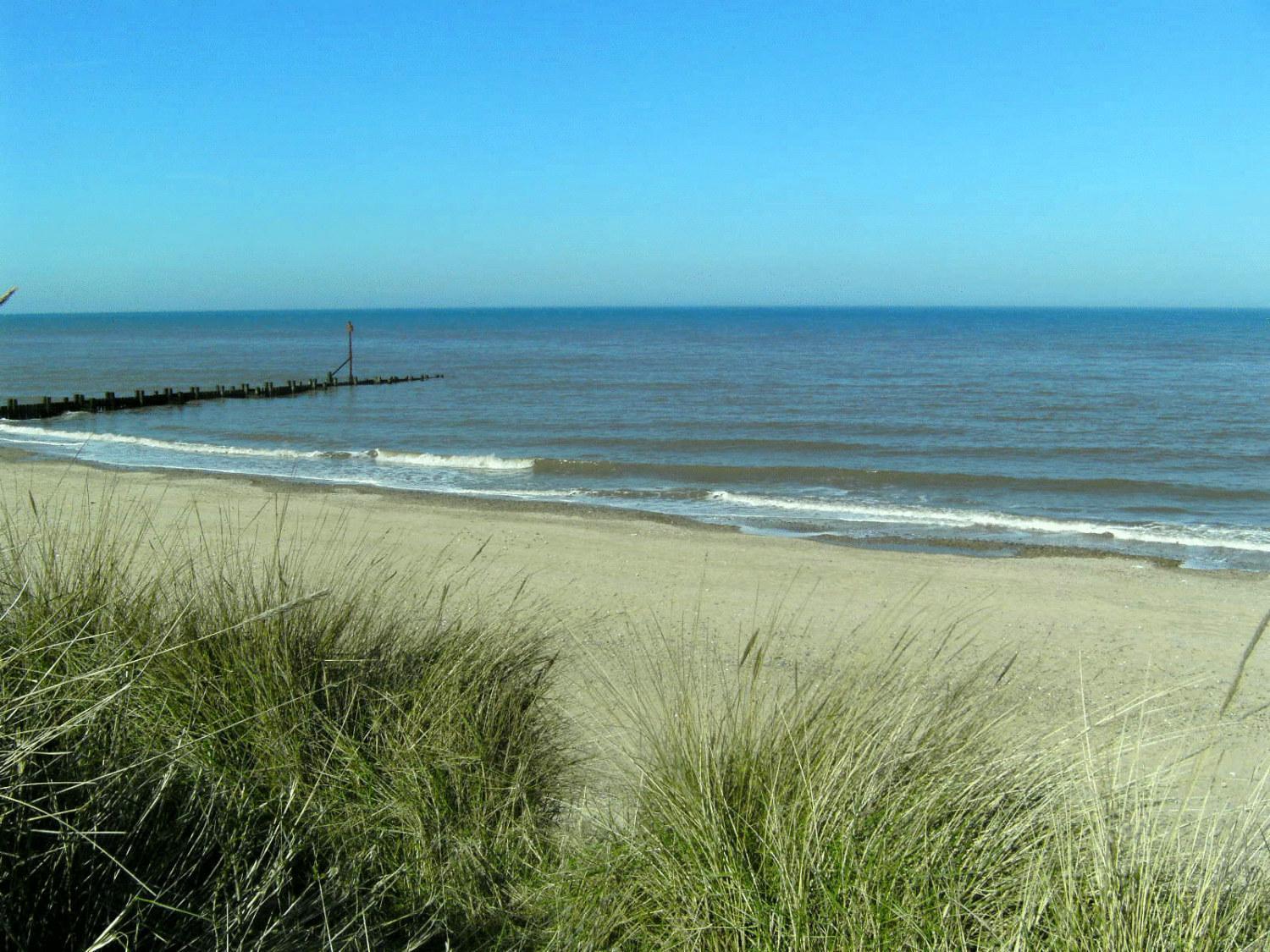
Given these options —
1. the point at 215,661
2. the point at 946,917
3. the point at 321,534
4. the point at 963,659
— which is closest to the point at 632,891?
the point at 946,917

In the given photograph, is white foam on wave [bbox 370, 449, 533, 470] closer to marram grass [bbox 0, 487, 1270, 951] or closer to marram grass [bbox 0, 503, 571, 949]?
marram grass [bbox 0, 503, 571, 949]

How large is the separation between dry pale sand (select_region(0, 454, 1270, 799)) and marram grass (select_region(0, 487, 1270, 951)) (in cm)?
80

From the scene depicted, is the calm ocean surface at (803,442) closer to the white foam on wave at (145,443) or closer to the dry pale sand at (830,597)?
the white foam on wave at (145,443)

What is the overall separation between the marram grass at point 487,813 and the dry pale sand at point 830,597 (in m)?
0.80

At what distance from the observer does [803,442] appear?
2395 cm

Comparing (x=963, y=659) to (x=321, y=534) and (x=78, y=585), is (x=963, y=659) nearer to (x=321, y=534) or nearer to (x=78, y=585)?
(x=78, y=585)

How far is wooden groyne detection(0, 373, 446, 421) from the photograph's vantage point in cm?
3045

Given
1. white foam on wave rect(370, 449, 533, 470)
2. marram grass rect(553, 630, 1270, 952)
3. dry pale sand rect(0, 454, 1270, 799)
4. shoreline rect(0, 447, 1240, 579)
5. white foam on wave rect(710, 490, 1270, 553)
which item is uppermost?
marram grass rect(553, 630, 1270, 952)

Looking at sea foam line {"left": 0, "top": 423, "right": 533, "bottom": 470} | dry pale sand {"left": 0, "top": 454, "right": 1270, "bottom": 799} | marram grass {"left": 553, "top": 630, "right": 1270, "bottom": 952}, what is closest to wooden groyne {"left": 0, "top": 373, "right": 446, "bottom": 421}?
sea foam line {"left": 0, "top": 423, "right": 533, "bottom": 470}

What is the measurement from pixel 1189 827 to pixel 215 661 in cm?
324

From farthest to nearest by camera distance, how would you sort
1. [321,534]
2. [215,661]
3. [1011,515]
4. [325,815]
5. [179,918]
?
[1011,515] < [321,534] < [215,661] < [325,815] < [179,918]

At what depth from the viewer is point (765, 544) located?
42.9 feet

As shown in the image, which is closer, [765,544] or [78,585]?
[78,585]

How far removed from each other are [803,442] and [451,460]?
7843 mm
